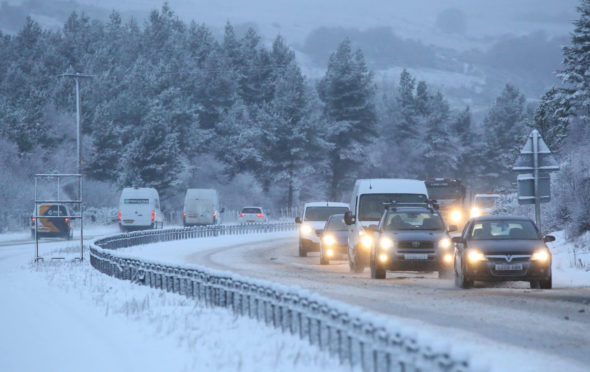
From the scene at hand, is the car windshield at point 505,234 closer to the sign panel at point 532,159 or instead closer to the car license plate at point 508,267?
the car license plate at point 508,267

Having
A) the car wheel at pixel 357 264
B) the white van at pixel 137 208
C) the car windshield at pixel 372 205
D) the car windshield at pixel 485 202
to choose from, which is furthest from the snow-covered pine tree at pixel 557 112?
the car wheel at pixel 357 264

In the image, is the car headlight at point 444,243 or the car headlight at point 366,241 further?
the car headlight at point 366,241

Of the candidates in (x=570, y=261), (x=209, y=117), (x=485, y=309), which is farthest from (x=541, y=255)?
(x=209, y=117)

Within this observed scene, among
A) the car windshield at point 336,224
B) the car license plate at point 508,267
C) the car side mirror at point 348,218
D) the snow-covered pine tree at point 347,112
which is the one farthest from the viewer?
the snow-covered pine tree at point 347,112

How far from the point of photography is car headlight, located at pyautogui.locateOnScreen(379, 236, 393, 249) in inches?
978

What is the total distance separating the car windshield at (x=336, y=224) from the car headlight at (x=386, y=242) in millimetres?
8626

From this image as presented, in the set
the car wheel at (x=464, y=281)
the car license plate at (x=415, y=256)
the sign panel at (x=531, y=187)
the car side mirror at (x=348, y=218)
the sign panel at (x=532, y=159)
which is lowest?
the car wheel at (x=464, y=281)

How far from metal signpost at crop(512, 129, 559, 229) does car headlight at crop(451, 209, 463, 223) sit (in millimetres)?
19680

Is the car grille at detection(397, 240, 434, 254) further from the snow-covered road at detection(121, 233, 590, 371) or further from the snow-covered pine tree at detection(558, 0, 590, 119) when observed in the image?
the snow-covered pine tree at detection(558, 0, 590, 119)

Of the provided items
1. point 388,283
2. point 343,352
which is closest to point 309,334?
point 343,352

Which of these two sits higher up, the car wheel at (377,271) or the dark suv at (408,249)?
the dark suv at (408,249)

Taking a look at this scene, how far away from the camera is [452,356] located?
7320mm

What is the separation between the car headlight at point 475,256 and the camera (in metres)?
21.4

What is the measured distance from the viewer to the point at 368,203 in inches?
1114
